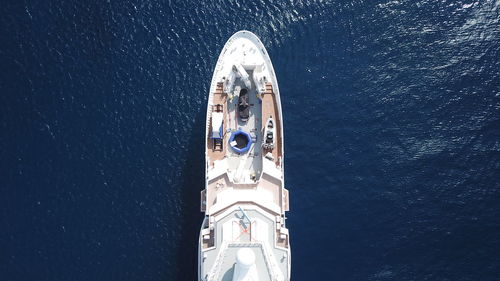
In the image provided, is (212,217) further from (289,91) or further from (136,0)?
(136,0)

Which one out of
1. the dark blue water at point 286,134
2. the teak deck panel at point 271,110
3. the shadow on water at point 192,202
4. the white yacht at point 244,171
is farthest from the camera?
the shadow on water at point 192,202

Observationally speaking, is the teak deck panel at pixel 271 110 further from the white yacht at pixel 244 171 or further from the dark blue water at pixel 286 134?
the dark blue water at pixel 286 134

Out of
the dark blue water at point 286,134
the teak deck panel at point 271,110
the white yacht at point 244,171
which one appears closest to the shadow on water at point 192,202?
the dark blue water at point 286,134

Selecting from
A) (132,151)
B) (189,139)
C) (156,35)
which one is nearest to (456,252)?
(189,139)

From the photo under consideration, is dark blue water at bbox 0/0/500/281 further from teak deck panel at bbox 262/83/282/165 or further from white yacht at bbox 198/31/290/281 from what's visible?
white yacht at bbox 198/31/290/281

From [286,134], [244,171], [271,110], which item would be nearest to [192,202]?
[244,171]

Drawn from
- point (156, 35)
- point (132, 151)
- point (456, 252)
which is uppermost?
point (156, 35)

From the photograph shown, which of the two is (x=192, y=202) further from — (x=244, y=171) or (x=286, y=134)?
(x=286, y=134)
